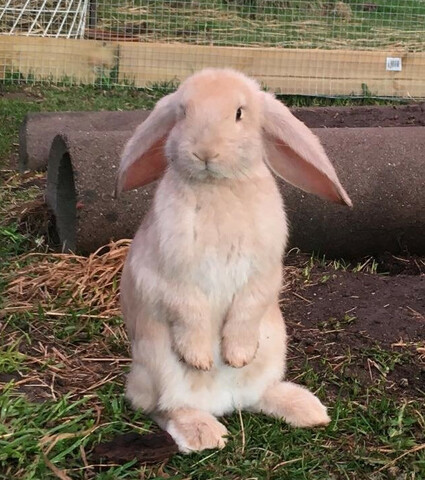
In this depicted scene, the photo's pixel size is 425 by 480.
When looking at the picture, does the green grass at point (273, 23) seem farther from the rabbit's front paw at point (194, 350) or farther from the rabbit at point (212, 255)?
the rabbit's front paw at point (194, 350)

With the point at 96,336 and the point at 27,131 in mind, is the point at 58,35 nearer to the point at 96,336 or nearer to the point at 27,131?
the point at 27,131

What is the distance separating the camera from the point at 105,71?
270 inches

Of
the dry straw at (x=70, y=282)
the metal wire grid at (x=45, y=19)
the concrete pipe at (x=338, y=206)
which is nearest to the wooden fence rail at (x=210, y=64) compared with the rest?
the metal wire grid at (x=45, y=19)

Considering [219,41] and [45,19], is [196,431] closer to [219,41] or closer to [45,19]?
[219,41]

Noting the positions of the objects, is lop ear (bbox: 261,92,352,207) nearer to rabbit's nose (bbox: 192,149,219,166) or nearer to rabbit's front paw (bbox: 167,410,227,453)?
rabbit's nose (bbox: 192,149,219,166)

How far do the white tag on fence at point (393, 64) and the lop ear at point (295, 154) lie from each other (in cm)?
465

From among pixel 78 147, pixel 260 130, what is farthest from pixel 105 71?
pixel 260 130

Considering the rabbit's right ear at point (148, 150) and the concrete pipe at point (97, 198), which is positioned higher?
the rabbit's right ear at point (148, 150)

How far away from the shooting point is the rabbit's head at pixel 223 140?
220 centimetres

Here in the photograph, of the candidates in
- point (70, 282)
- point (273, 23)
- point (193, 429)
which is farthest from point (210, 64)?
point (193, 429)

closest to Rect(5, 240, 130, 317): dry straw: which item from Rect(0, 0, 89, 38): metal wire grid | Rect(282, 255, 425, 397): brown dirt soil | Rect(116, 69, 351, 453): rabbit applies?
Rect(282, 255, 425, 397): brown dirt soil

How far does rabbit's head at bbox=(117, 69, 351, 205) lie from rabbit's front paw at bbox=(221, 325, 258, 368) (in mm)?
438

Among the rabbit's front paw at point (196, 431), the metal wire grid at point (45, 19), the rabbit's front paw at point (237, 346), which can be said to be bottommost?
the rabbit's front paw at point (196, 431)

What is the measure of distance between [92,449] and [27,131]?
3.15 m
